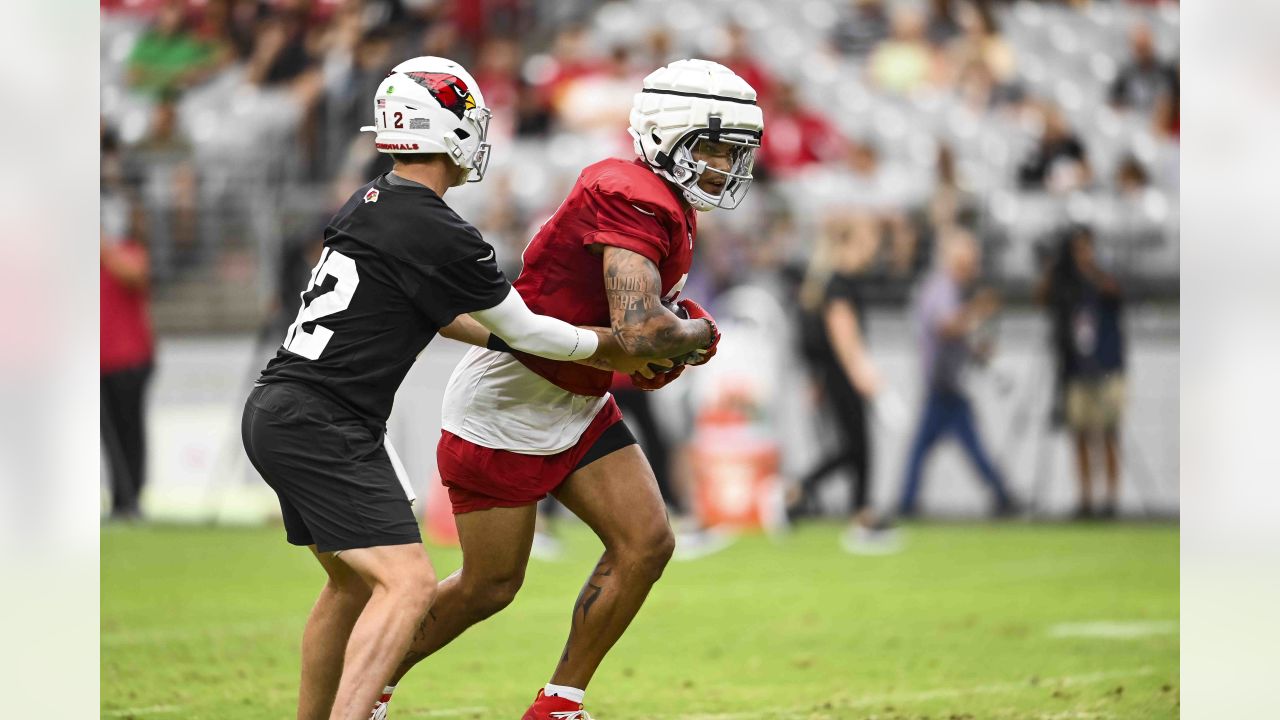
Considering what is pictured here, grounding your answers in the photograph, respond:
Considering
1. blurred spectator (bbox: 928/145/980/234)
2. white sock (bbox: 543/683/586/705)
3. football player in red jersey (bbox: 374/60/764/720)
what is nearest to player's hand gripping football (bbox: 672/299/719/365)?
football player in red jersey (bbox: 374/60/764/720)

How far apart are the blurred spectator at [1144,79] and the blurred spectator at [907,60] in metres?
1.95

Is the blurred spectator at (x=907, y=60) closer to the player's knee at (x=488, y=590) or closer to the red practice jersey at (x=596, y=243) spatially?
the red practice jersey at (x=596, y=243)

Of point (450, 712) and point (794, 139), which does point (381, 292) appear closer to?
point (450, 712)

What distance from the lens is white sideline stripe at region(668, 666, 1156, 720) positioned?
5.80 metres

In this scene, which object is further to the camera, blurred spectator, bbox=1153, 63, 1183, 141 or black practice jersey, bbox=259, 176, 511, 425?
blurred spectator, bbox=1153, 63, 1183, 141

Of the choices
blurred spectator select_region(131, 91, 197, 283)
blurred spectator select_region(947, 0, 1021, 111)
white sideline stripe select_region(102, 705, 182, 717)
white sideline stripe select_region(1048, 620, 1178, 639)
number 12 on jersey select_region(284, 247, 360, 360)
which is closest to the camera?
number 12 on jersey select_region(284, 247, 360, 360)

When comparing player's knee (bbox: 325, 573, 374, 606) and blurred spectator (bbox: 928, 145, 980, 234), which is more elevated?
A: blurred spectator (bbox: 928, 145, 980, 234)

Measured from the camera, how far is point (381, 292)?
4418mm

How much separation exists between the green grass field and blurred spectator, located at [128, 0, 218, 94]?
6387 mm

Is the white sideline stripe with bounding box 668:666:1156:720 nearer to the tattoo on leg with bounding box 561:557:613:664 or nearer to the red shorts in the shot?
the tattoo on leg with bounding box 561:557:613:664

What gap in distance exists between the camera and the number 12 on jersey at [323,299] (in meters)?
4.42

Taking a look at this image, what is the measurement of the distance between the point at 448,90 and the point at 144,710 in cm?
285

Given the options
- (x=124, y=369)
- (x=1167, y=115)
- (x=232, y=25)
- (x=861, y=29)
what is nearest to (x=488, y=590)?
(x=124, y=369)
